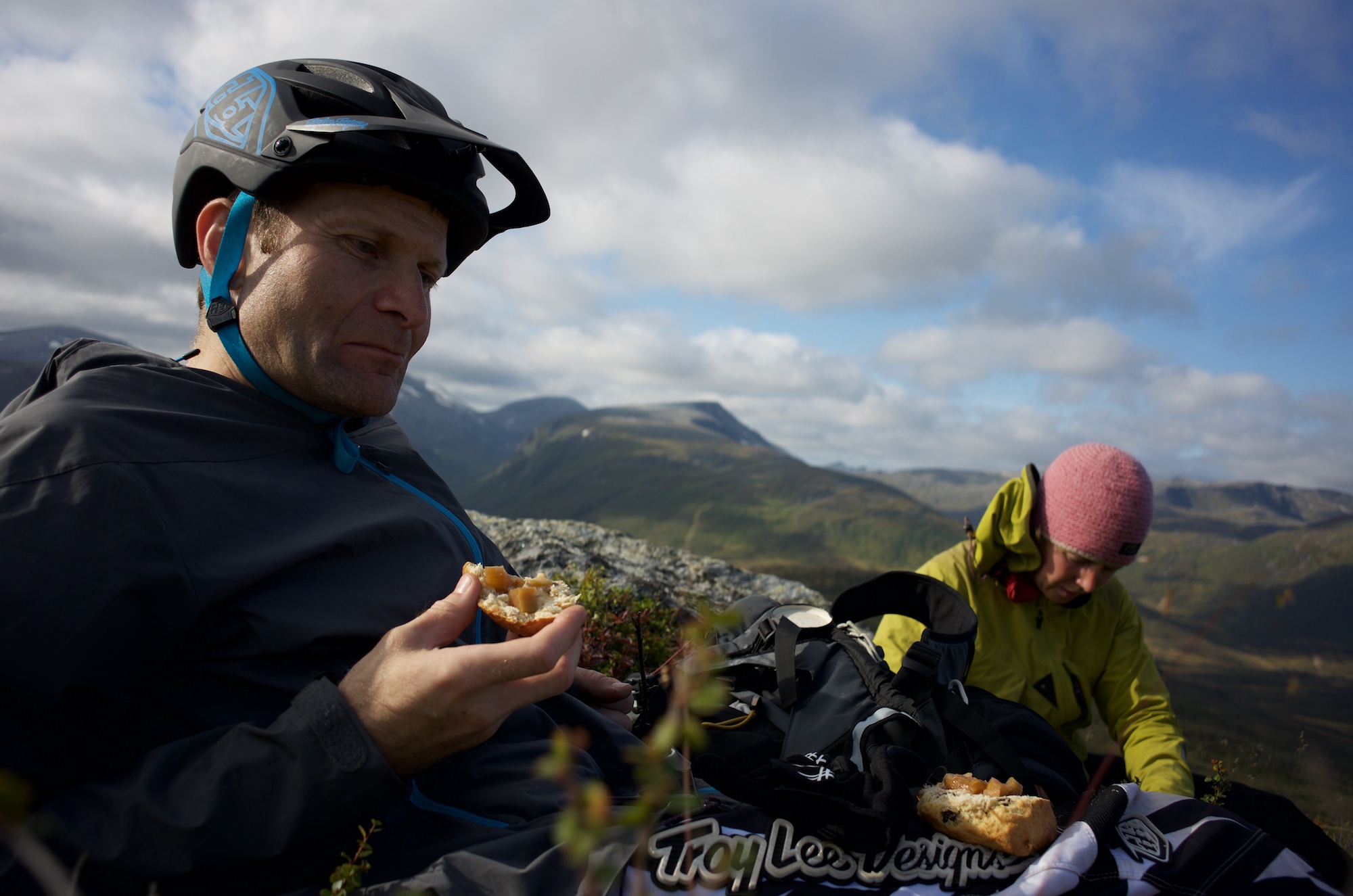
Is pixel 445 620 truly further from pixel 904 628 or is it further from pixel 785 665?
pixel 904 628

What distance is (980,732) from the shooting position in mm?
3688

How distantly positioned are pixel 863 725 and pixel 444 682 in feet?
8.03

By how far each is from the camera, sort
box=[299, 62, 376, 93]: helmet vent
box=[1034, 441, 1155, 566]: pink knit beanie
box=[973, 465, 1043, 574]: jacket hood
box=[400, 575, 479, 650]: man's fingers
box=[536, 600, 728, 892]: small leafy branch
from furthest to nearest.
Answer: box=[973, 465, 1043, 574]: jacket hood, box=[1034, 441, 1155, 566]: pink knit beanie, box=[299, 62, 376, 93]: helmet vent, box=[400, 575, 479, 650]: man's fingers, box=[536, 600, 728, 892]: small leafy branch

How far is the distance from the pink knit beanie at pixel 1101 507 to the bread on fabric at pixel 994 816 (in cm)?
310

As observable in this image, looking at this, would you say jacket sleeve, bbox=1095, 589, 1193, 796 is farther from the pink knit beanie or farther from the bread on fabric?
the bread on fabric

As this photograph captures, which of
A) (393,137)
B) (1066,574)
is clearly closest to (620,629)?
(1066,574)

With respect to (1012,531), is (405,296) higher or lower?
higher

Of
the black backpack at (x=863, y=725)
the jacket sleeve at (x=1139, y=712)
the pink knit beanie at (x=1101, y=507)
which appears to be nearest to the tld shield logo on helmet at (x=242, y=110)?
the black backpack at (x=863, y=725)

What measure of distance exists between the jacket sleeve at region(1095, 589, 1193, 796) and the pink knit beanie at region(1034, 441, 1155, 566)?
987mm

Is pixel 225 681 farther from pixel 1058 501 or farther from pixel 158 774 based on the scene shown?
pixel 1058 501

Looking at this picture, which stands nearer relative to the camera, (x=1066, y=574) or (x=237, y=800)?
(x=237, y=800)

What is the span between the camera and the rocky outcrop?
968 centimetres

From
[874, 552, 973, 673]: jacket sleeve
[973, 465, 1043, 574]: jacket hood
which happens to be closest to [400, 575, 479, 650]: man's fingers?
[874, 552, 973, 673]: jacket sleeve

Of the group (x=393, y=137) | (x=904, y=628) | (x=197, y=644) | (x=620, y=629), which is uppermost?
(x=393, y=137)
